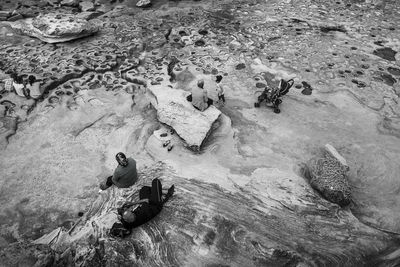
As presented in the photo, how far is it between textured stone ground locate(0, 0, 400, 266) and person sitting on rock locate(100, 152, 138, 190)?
10.0 inches

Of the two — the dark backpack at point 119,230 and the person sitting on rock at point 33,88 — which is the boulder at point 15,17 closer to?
the person sitting on rock at point 33,88

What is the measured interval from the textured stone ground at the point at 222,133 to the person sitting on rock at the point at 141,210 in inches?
6.9

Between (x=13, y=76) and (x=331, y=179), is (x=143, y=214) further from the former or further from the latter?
(x=13, y=76)

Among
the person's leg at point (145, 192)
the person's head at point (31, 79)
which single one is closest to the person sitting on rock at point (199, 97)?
the person's leg at point (145, 192)

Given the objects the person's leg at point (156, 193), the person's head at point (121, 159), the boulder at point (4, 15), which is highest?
the boulder at point (4, 15)

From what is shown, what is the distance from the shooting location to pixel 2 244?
543 centimetres

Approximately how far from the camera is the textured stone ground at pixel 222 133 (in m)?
5.11

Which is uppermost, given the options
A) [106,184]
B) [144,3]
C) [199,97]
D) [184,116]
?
[144,3]

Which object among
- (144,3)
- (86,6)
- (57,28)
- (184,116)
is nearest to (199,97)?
(184,116)

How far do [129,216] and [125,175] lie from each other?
0.88 metres

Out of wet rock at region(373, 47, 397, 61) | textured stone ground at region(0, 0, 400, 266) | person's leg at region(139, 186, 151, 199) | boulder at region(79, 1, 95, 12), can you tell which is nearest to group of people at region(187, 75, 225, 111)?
textured stone ground at region(0, 0, 400, 266)

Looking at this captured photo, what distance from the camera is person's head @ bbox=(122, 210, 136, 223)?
4.89 m

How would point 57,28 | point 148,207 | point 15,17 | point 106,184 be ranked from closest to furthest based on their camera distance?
point 148,207 → point 106,184 → point 57,28 → point 15,17

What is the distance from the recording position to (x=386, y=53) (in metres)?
9.73
